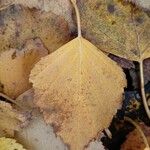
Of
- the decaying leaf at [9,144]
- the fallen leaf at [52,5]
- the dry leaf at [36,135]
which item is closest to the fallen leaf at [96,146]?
the dry leaf at [36,135]

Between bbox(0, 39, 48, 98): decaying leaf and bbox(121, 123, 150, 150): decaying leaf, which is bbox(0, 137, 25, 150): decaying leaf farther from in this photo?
bbox(121, 123, 150, 150): decaying leaf

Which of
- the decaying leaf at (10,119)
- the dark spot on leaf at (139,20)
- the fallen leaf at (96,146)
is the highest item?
the dark spot on leaf at (139,20)

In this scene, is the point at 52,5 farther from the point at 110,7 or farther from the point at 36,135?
the point at 36,135

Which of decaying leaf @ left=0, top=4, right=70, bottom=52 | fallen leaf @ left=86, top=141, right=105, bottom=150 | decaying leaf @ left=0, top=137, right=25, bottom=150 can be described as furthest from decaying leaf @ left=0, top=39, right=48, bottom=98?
fallen leaf @ left=86, top=141, right=105, bottom=150

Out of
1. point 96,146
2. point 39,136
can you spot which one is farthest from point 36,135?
point 96,146

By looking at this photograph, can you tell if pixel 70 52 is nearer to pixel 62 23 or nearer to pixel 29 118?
pixel 62 23

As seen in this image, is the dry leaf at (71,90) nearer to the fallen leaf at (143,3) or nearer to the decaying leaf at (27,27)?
the decaying leaf at (27,27)
